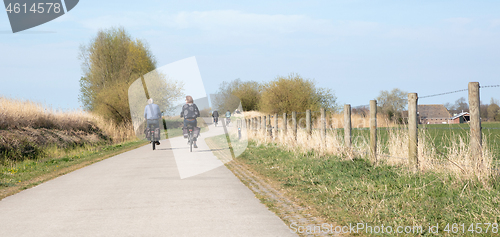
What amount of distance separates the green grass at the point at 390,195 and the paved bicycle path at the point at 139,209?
1.13 m

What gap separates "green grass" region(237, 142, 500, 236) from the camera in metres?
5.81

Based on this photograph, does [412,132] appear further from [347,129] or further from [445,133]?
[445,133]

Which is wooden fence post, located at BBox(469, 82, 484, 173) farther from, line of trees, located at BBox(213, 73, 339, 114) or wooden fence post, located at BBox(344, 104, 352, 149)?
line of trees, located at BBox(213, 73, 339, 114)

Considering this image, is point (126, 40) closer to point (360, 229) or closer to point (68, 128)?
point (68, 128)

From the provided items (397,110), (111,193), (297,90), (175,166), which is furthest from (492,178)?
(297,90)

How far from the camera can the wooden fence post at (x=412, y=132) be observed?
9547 millimetres

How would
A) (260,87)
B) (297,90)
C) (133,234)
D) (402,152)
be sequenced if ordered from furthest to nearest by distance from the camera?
(260,87) < (297,90) < (402,152) < (133,234)

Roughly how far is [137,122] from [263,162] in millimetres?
28981

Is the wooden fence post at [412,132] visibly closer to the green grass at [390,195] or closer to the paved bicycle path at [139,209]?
the green grass at [390,195]

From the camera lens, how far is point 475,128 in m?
7.72

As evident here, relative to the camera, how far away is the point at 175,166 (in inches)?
529

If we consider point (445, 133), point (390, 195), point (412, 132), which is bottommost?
point (390, 195)

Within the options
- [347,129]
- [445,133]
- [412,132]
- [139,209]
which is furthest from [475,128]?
[445,133]

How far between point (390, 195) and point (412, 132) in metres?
2.96
